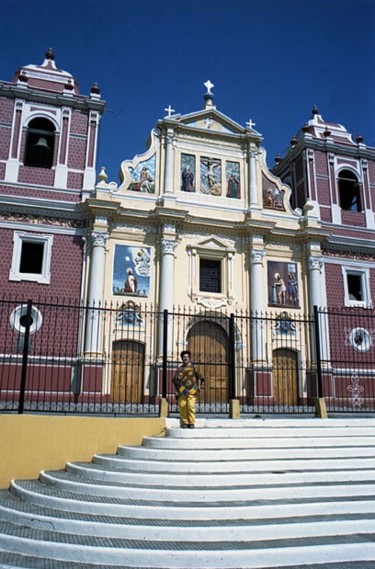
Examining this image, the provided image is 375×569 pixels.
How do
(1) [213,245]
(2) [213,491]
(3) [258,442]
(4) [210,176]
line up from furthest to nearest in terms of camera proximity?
(4) [210,176], (1) [213,245], (3) [258,442], (2) [213,491]

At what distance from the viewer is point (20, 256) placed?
1597 cm

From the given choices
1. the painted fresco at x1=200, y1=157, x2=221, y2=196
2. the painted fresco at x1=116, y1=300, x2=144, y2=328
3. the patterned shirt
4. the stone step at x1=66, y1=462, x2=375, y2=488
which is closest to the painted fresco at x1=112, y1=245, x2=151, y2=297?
the painted fresco at x1=116, y1=300, x2=144, y2=328

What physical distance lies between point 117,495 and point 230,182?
49.1 ft

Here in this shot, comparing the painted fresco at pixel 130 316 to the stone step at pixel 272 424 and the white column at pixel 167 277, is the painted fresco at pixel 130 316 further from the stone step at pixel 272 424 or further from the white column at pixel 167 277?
the stone step at pixel 272 424

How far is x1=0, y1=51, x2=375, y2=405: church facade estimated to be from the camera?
16109 millimetres

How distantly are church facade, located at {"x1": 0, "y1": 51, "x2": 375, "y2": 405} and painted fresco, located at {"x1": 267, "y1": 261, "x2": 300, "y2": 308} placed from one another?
0.04m

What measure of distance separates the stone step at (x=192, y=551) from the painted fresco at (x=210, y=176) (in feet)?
49.4

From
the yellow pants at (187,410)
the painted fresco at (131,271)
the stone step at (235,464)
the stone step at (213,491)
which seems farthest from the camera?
the painted fresco at (131,271)

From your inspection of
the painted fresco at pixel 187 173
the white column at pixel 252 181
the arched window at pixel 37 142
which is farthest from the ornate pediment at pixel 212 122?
the arched window at pixel 37 142

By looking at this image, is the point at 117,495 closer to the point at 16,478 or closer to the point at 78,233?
the point at 16,478

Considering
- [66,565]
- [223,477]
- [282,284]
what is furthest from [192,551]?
[282,284]

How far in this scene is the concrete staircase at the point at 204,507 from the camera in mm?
4438

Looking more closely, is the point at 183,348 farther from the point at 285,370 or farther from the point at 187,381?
the point at 187,381

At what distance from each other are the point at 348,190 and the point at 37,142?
12893 mm
